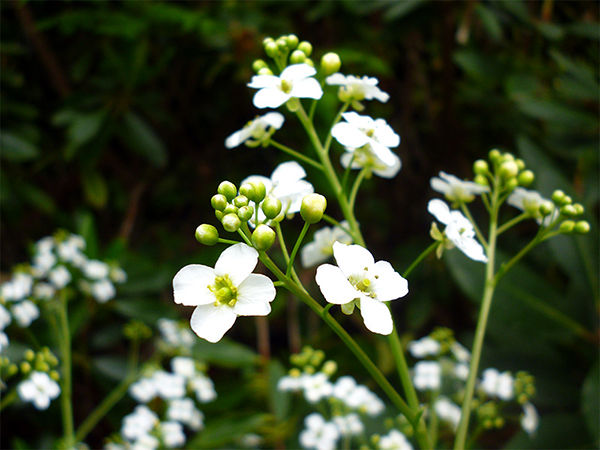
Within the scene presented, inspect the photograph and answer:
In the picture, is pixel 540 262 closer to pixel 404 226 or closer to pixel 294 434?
pixel 404 226

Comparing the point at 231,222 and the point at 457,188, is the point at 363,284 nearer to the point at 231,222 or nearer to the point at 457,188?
the point at 231,222

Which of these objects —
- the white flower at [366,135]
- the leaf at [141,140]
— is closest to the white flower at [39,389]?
the white flower at [366,135]

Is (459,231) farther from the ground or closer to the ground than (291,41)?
closer to the ground

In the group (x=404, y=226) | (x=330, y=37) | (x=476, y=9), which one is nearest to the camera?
(x=476, y=9)

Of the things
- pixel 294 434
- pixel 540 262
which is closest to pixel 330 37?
pixel 540 262

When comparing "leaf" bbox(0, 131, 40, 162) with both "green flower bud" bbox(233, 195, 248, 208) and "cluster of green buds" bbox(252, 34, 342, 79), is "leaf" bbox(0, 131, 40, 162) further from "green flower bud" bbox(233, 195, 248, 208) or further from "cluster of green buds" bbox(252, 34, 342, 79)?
"green flower bud" bbox(233, 195, 248, 208)

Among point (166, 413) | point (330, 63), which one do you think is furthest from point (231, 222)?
point (166, 413)

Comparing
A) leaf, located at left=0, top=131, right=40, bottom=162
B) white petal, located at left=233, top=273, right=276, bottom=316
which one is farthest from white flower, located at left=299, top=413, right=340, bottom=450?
leaf, located at left=0, top=131, right=40, bottom=162
